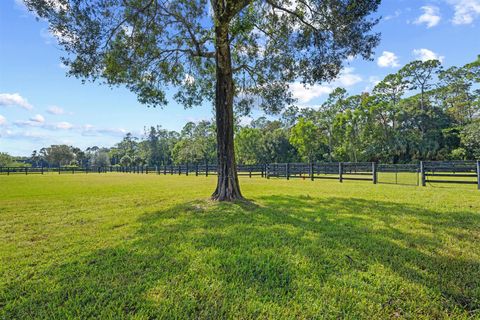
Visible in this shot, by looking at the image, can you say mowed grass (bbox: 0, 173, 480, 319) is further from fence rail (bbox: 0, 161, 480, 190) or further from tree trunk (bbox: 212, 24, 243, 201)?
fence rail (bbox: 0, 161, 480, 190)

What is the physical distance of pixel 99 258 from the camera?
122 inches

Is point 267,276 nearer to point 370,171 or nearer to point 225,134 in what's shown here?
point 225,134

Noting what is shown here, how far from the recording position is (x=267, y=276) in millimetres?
2590

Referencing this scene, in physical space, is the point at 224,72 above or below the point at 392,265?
above

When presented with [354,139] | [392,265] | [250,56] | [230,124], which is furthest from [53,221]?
[354,139]

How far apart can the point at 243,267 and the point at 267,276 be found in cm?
31

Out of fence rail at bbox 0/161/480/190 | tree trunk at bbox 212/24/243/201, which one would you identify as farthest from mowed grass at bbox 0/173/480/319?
fence rail at bbox 0/161/480/190

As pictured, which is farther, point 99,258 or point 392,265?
point 99,258

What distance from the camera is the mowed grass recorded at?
6.82 feet

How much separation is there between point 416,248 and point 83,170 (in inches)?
1861

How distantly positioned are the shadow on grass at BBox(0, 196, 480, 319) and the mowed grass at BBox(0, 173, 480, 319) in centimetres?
1

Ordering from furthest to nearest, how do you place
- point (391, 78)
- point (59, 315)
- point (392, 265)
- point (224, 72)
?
point (391, 78), point (224, 72), point (392, 265), point (59, 315)

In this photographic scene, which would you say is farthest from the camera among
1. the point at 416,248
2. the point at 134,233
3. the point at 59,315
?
the point at 134,233

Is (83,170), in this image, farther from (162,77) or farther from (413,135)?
(413,135)
